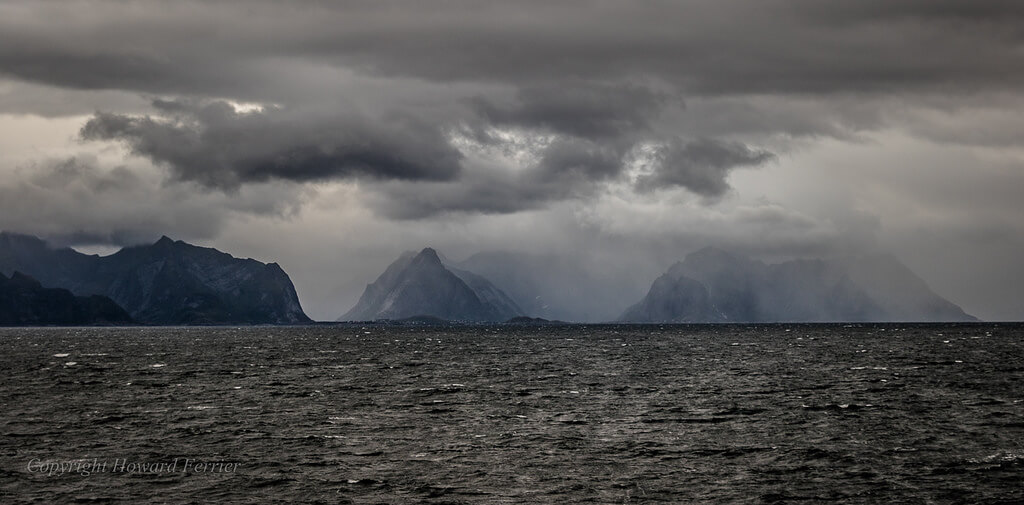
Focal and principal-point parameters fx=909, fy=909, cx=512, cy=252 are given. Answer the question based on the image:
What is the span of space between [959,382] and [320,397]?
75.2m

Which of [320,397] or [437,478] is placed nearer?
[437,478]

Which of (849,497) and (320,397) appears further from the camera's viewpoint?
(320,397)

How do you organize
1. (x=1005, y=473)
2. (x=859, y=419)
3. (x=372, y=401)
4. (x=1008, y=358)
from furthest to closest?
(x=1008, y=358)
(x=372, y=401)
(x=859, y=419)
(x=1005, y=473)

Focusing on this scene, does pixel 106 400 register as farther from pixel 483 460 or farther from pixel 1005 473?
pixel 1005 473

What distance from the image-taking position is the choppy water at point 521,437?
49938 mm

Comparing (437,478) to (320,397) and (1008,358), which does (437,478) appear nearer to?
(320,397)

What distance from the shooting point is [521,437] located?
67.8 meters

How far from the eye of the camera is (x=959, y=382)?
358 feet

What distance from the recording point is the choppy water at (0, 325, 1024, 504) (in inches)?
1966

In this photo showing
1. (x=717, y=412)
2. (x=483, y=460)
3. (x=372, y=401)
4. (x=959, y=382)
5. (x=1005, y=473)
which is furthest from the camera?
(x=959, y=382)

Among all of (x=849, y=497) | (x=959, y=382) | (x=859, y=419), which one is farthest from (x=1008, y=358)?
(x=849, y=497)

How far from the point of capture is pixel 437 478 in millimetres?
53062

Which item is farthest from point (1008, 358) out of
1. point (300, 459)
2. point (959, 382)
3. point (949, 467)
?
point (300, 459)

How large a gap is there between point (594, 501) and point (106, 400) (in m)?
65.5
